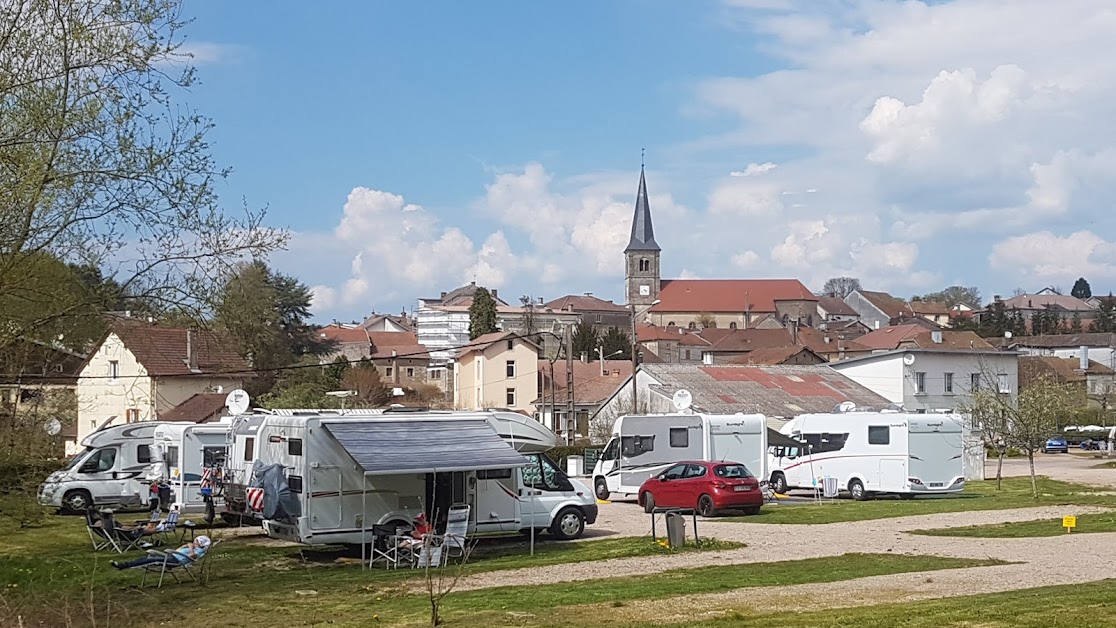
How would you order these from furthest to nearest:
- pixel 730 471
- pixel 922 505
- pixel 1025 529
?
pixel 922 505
pixel 730 471
pixel 1025 529

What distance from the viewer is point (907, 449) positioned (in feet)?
105

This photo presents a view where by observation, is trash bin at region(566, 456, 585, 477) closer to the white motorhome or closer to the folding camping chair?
the white motorhome

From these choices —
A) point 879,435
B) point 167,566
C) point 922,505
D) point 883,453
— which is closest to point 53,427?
point 167,566

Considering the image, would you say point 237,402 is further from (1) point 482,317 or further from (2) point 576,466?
(1) point 482,317

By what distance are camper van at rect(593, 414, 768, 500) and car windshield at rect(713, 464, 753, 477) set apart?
4.35 metres

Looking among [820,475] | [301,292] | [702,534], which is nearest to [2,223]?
[702,534]

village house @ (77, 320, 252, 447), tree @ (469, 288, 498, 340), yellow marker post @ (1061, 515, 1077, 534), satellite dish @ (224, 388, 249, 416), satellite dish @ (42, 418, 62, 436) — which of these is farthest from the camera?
tree @ (469, 288, 498, 340)

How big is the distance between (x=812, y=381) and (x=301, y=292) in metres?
28.7

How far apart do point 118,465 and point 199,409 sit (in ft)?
45.8

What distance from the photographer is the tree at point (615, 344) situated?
9594cm

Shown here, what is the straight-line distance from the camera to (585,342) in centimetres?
9262

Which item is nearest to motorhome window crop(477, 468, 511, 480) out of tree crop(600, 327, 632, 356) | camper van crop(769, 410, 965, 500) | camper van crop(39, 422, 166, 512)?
camper van crop(39, 422, 166, 512)

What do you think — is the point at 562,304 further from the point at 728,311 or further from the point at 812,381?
the point at 812,381

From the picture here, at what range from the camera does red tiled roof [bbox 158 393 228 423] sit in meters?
42.7
